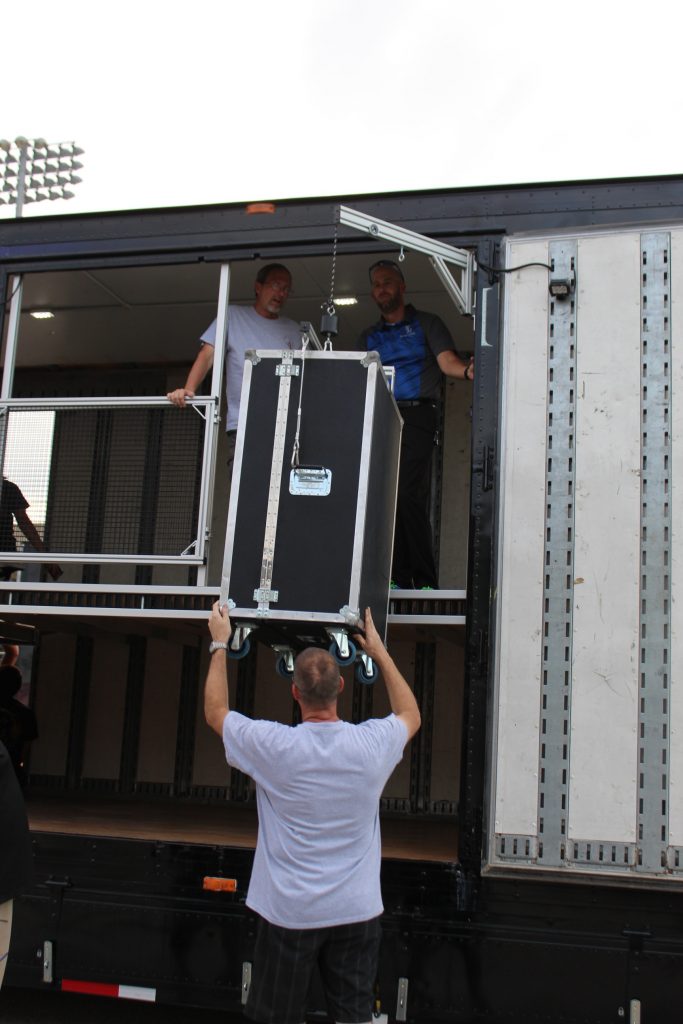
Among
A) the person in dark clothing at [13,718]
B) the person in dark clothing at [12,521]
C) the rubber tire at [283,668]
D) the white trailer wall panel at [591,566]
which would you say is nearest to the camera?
the white trailer wall panel at [591,566]

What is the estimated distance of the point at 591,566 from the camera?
4.29 meters

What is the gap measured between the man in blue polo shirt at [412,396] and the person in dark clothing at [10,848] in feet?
7.58

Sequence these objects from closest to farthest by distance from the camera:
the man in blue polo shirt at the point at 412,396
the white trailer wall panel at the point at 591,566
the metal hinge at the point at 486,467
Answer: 1. the white trailer wall panel at the point at 591,566
2. the metal hinge at the point at 486,467
3. the man in blue polo shirt at the point at 412,396

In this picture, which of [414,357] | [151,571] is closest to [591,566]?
[414,357]

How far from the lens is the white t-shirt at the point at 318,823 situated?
9.91ft

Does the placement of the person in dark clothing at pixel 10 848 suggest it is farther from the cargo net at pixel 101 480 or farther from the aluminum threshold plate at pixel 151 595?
the cargo net at pixel 101 480

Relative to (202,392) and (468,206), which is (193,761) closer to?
(202,392)

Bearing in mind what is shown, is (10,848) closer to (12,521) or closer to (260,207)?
(12,521)

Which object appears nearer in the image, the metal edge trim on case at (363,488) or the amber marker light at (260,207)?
the metal edge trim on case at (363,488)

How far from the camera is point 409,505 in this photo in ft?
18.0

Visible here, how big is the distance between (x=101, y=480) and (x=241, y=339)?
1505mm

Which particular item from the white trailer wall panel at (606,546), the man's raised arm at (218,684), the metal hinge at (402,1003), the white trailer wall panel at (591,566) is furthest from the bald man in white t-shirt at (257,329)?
the metal hinge at (402,1003)

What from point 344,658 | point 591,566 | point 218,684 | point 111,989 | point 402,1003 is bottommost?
point 111,989

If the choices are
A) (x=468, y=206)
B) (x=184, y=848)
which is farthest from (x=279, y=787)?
(x=468, y=206)
